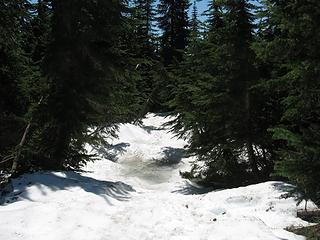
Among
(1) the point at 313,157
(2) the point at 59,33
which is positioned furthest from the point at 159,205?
(2) the point at 59,33

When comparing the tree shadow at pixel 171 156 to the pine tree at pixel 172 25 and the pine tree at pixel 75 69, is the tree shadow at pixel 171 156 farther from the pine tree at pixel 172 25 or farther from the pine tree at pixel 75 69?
the pine tree at pixel 172 25

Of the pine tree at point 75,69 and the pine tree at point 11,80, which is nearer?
the pine tree at point 11,80

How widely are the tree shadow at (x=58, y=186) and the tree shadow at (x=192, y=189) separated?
237 inches

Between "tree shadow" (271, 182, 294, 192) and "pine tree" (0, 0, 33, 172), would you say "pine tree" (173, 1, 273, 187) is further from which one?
"pine tree" (0, 0, 33, 172)

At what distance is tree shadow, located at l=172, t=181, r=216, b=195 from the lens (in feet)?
61.9

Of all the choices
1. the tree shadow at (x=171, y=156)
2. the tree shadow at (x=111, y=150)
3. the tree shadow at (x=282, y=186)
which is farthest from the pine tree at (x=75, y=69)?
the tree shadow at (x=171, y=156)

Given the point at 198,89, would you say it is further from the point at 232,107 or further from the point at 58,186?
the point at 58,186

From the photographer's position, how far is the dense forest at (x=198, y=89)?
10.7m

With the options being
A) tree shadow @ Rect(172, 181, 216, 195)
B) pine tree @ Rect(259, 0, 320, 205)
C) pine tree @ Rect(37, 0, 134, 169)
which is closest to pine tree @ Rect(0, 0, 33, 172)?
pine tree @ Rect(37, 0, 134, 169)

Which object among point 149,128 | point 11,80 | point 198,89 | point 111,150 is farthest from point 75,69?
point 149,128

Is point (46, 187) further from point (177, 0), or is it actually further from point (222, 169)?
point (177, 0)

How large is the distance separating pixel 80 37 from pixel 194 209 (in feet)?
20.9

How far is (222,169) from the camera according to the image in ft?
60.8

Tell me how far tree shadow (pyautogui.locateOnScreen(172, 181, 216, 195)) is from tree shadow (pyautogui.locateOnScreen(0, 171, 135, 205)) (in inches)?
237
